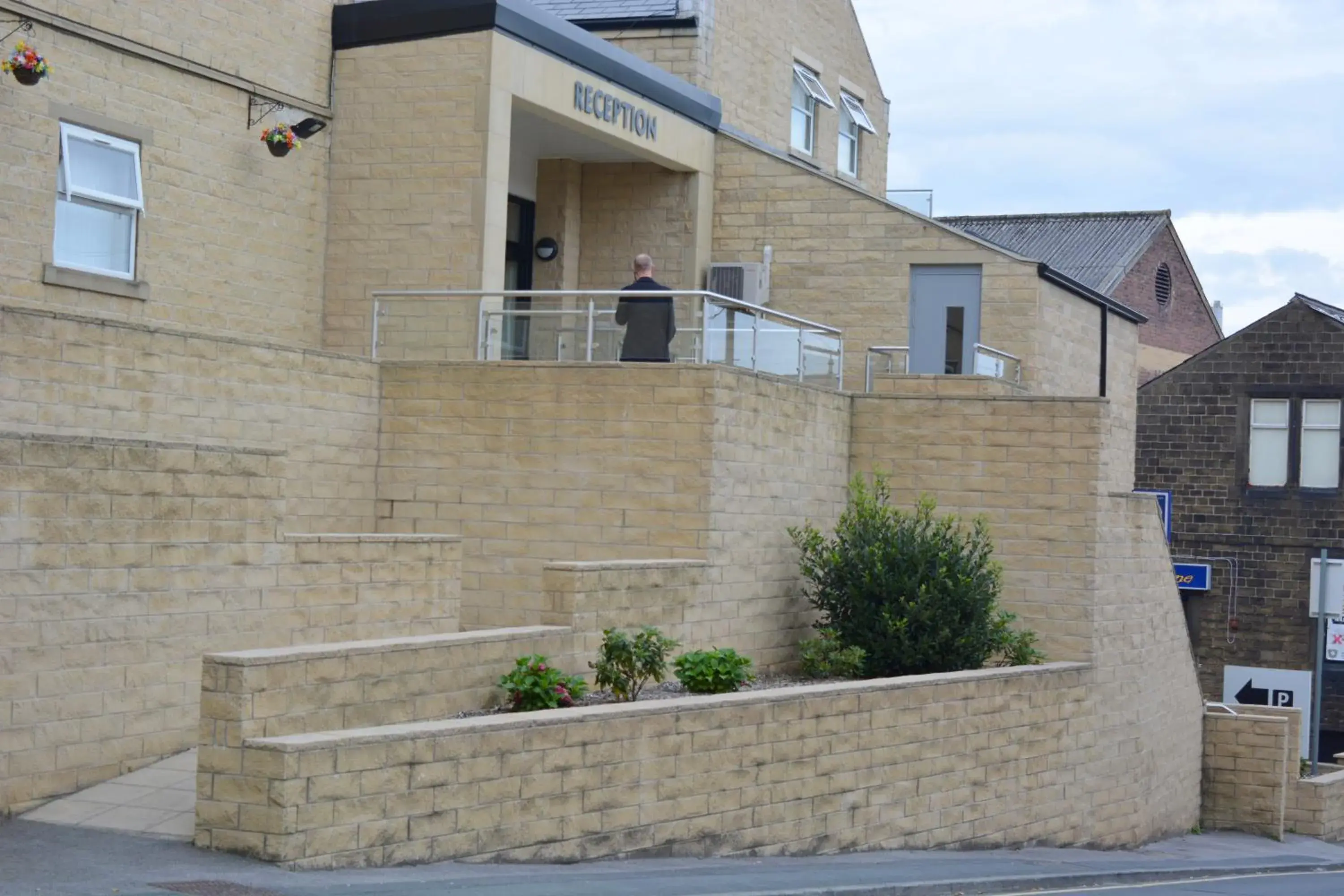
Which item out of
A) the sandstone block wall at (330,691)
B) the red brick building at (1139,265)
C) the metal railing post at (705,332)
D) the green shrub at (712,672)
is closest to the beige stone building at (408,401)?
the metal railing post at (705,332)

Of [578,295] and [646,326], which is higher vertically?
[578,295]

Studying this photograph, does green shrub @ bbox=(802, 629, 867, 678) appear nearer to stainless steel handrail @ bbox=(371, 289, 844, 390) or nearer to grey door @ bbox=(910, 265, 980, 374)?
stainless steel handrail @ bbox=(371, 289, 844, 390)

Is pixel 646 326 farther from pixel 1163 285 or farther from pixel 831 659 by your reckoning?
pixel 1163 285

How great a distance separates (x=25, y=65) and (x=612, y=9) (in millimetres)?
11403

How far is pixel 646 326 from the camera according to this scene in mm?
15812

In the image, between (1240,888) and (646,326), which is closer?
(1240,888)

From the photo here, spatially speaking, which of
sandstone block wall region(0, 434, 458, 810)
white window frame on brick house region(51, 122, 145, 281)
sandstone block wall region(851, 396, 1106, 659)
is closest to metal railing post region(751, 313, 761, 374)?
sandstone block wall region(851, 396, 1106, 659)

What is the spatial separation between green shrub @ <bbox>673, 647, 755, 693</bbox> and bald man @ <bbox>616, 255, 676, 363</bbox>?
3.26 m

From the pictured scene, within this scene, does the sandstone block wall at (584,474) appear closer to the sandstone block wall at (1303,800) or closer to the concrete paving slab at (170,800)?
the concrete paving slab at (170,800)

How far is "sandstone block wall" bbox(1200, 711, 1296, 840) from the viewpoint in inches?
842

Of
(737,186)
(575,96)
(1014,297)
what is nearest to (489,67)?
(575,96)

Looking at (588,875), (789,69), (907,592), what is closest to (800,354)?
(907,592)

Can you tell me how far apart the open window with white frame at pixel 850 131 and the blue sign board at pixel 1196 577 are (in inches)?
446

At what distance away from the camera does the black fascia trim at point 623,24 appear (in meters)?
24.1
